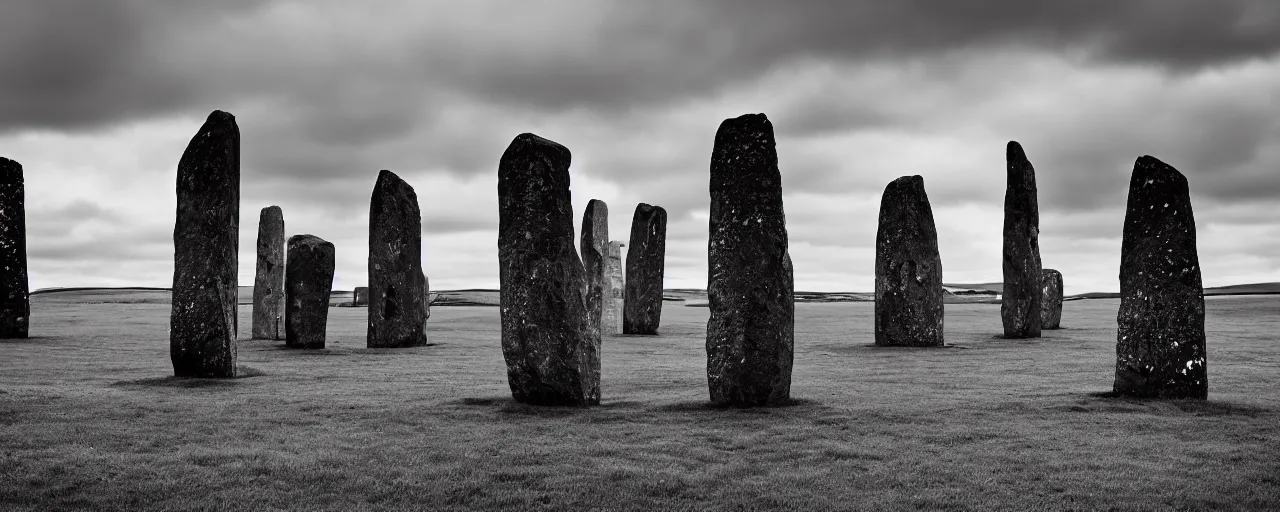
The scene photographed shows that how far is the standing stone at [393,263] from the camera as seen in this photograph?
Result: 74.9 ft

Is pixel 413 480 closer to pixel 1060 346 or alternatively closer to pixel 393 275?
pixel 393 275

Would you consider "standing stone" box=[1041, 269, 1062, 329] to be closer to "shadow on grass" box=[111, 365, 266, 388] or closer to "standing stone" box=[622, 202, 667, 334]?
"standing stone" box=[622, 202, 667, 334]

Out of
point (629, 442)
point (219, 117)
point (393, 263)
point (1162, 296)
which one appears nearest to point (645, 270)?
point (393, 263)

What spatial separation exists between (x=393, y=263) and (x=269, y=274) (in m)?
5.52

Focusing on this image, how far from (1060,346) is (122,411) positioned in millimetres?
19851

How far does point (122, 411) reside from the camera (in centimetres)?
1101

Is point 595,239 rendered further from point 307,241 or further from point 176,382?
point 176,382

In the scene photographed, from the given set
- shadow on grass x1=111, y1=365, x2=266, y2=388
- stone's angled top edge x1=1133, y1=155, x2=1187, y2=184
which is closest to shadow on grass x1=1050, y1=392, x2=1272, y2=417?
stone's angled top edge x1=1133, y1=155, x2=1187, y2=184

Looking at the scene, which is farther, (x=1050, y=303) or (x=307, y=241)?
(x=1050, y=303)

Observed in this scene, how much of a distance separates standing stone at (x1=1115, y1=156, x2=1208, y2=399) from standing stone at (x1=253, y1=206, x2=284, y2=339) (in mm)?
21771

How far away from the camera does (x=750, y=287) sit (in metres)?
11.6

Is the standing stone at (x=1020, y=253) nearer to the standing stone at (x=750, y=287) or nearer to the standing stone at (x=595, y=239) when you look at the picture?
the standing stone at (x=595, y=239)

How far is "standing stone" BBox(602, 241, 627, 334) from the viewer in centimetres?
3000

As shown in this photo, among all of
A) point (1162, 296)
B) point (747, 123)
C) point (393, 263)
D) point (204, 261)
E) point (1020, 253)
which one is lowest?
point (1162, 296)
